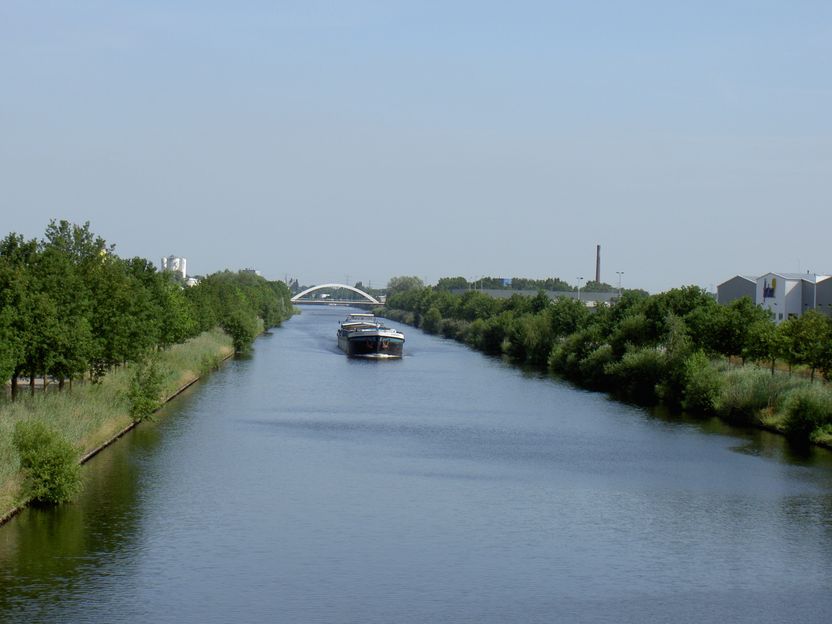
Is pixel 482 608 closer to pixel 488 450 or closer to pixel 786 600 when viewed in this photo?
pixel 786 600

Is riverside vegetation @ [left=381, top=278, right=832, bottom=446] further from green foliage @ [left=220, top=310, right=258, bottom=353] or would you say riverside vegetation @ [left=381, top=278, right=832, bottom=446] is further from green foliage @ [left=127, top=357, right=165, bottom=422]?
green foliage @ [left=127, top=357, right=165, bottom=422]

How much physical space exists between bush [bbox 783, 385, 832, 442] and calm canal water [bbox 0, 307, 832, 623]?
2.69ft

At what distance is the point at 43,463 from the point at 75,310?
28.7 ft

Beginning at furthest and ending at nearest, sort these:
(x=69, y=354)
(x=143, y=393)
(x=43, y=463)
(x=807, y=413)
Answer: (x=807, y=413), (x=143, y=393), (x=69, y=354), (x=43, y=463)

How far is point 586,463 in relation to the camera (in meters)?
31.3

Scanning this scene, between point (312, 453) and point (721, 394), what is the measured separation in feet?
55.6

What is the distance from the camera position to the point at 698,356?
1761 inches

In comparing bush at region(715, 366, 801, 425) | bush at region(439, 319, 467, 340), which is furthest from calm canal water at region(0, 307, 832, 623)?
bush at region(439, 319, 467, 340)

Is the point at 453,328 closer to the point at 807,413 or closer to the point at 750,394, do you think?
the point at 750,394

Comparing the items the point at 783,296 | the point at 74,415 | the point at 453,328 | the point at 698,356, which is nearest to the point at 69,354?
the point at 74,415

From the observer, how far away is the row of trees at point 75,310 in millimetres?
27875

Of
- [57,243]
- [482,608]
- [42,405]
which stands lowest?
[482,608]

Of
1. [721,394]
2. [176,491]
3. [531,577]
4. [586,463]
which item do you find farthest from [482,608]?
[721,394]

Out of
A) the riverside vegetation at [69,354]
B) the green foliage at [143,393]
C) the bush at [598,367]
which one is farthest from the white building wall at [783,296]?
the green foliage at [143,393]
